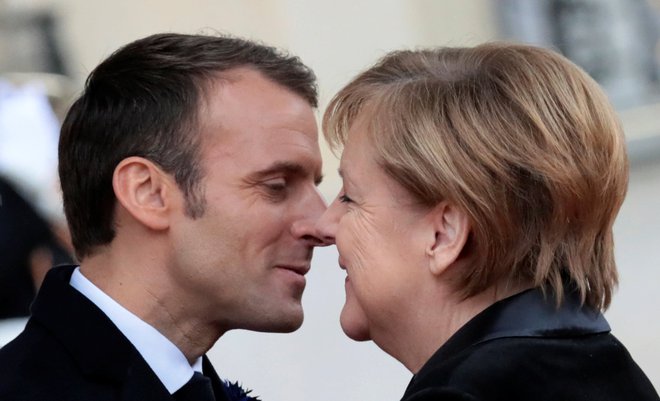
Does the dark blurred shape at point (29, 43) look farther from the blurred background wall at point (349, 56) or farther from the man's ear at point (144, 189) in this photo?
the man's ear at point (144, 189)

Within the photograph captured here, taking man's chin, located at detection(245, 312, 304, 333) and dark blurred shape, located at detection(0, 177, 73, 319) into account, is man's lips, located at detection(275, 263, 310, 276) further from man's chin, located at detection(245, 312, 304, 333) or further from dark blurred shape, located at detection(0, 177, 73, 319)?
dark blurred shape, located at detection(0, 177, 73, 319)

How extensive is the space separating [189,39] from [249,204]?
0.39m

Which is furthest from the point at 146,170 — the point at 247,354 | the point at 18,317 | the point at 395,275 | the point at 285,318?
the point at 247,354

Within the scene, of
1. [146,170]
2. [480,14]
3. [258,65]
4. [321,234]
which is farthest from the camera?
[480,14]

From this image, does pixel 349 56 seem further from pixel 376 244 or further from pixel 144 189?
pixel 376 244

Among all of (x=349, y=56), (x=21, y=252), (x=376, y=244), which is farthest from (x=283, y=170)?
(x=349, y=56)

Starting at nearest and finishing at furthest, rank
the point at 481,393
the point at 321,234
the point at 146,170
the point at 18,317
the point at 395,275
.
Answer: the point at 481,393
the point at 395,275
the point at 321,234
the point at 146,170
the point at 18,317

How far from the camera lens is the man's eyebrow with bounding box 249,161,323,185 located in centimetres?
310

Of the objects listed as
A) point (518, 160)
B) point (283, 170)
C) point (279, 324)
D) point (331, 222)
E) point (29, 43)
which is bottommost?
point (29, 43)

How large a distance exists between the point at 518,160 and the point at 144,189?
100cm

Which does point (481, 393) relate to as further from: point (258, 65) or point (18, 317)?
point (18, 317)

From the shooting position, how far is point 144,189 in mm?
3039

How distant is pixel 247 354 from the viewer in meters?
5.92

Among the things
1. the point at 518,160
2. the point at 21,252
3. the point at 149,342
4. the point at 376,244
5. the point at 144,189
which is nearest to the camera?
the point at 518,160
